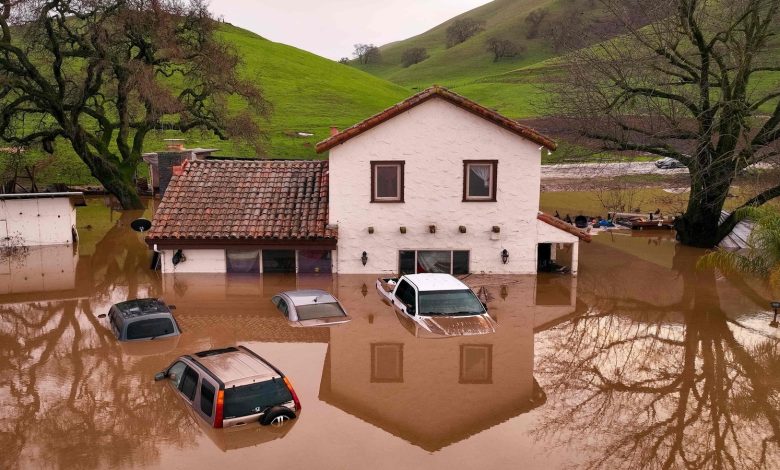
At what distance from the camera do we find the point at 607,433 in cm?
1241

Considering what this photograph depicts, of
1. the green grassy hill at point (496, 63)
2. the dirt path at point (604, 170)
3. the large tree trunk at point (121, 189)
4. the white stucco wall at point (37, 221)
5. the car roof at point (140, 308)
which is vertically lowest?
the car roof at point (140, 308)

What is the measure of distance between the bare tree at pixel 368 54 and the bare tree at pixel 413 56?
8185mm

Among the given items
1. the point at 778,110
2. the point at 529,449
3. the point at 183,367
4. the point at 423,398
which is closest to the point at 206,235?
the point at 183,367

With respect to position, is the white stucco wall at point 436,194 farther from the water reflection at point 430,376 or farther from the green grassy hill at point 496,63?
the green grassy hill at point 496,63

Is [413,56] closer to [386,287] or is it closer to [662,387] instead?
[386,287]

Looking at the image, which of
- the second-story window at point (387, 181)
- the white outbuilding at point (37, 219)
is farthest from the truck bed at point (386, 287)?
the white outbuilding at point (37, 219)

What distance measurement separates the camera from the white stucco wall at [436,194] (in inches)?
910

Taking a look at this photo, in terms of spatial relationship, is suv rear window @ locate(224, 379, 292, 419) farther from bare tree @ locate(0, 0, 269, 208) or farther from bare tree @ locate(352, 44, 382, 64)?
bare tree @ locate(352, 44, 382, 64)

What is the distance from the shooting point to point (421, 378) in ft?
48.2

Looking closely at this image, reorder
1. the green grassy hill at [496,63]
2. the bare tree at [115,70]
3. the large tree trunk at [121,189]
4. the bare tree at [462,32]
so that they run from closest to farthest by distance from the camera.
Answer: the bare tree at [115,70] < the large tree trunk at [121,189] < the green grassy hill at [496,63] < the bare tree at [462,32]

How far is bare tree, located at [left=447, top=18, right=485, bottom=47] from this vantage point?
165m

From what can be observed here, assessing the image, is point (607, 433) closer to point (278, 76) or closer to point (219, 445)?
point (219, 445)

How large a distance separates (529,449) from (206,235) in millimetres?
15073

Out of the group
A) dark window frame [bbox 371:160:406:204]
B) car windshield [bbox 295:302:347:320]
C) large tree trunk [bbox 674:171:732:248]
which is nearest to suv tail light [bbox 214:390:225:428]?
car windshield [bbox 295:302:347:320]
